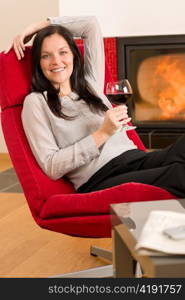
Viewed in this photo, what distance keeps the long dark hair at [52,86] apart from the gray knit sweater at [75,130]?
0.10 feet

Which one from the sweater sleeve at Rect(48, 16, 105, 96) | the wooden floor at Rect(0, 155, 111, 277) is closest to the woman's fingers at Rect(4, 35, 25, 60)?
the sweater sleeve at Rect(48, 16, 105, 96)

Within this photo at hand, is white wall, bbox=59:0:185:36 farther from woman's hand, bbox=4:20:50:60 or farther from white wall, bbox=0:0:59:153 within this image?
woman's hand, bbox=4:20:50:60

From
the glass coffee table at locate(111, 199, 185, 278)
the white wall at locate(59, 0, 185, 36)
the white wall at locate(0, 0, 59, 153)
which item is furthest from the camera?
the white wall at locate(0, 0, 59, 153)

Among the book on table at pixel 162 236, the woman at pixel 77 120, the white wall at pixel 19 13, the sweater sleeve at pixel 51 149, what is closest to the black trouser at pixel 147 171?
the woman at pixel 77 120

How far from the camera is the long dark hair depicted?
8.04 feet

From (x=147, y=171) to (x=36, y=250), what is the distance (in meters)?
0.83

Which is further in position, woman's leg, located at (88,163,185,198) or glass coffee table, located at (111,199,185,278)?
woman's leg, located at (88,163,185,198)

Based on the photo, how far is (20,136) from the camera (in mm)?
2340

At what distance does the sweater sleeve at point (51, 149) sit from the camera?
7.47ft

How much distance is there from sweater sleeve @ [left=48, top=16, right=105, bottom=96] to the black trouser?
38 cm

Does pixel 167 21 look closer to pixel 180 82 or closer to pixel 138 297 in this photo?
pixel 180 82

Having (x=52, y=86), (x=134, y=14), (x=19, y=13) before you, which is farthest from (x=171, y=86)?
(x=52, y=86)

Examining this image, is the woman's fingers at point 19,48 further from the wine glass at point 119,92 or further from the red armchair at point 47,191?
the wine glass at point 119,92

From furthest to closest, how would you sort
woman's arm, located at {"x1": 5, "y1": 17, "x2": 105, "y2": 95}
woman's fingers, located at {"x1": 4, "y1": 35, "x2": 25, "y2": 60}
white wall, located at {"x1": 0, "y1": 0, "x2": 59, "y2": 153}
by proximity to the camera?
white wall, located at {"x1": 0, "y1": 0, "x2": 59, "y2": 153} → woman's arm, located at {"x1": 5, "y1": 17, "x2": 105, "y2": 95} → woman's fingers, located at {"x1": 4, "y1": 35, "x2": 25, "y2": 60}
